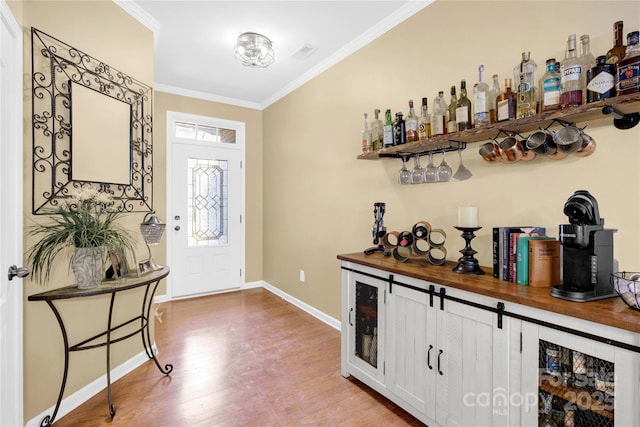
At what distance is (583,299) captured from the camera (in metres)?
1.27

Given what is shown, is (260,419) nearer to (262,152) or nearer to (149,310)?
(149,310)

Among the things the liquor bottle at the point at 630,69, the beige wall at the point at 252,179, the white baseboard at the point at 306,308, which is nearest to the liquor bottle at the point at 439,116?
the liquor bottle at the point at 630,69

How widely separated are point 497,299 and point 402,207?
1252 millimetres

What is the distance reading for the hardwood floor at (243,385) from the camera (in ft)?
6.38

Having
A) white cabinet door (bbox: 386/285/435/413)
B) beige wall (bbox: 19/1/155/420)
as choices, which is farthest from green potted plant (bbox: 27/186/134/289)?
white cabinet door (bbox: 386/285/435/413)

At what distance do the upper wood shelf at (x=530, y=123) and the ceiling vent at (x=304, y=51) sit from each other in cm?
151

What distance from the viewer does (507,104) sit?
1.70 meters

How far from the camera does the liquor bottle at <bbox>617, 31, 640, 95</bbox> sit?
1.26 metres

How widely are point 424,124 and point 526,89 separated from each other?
632 millimetres

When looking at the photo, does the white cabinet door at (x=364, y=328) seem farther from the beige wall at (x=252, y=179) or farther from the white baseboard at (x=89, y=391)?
the beige wall at (x=252, y=179)

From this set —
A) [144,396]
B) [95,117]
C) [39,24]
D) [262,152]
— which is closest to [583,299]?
[144,396]

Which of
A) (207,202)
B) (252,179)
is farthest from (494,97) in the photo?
(207,202)

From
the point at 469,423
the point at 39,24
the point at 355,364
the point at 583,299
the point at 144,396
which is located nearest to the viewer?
the point at 583,299

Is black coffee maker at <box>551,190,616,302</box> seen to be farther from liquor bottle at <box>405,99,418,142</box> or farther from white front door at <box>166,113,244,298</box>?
white front door at <box>166,113,244,298</box>
